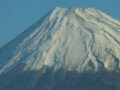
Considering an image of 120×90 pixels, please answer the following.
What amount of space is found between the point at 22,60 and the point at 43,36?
30.3ft

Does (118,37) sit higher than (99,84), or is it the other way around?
(118,37)

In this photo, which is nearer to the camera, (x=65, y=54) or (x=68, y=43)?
(x=65, y=54)

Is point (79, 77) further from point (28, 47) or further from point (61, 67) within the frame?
point (28, 47)

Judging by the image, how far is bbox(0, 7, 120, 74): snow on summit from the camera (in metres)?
164

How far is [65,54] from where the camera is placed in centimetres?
16775

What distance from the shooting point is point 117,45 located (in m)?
169

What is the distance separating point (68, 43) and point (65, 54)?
4.86 meters

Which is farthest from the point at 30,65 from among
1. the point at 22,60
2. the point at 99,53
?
the point at 99,53

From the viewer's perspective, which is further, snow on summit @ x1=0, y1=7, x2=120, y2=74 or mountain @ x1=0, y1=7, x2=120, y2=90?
snow on summit @ x1=0, y1=7, x2=120, y2=74

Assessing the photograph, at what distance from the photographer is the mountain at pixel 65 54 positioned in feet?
527

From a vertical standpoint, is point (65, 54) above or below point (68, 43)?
below

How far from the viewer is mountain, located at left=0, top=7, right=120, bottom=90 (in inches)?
6319

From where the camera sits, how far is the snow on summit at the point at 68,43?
540ft

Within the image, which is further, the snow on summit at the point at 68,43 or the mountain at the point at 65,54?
the snow on summit at the point at 68,43
